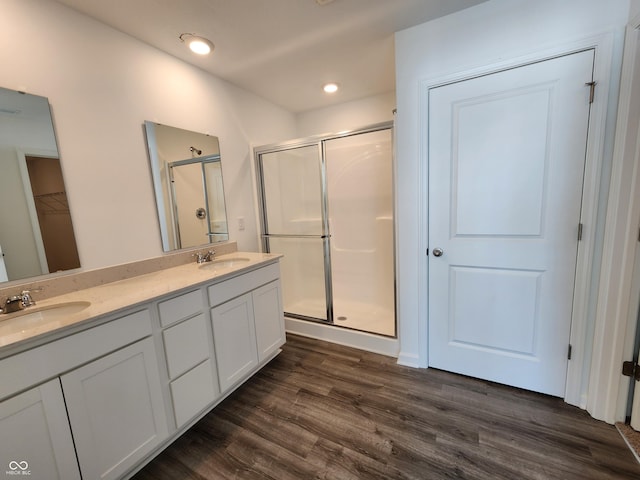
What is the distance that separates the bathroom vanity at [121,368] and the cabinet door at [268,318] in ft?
0.26

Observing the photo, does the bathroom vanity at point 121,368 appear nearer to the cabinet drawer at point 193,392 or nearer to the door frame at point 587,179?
the cabinet drawer at point 193,392

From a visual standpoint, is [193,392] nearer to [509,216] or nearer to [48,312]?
[48,312]

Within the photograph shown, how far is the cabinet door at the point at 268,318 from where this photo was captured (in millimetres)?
1939

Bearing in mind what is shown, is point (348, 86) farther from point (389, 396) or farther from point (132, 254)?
point (389, 396)

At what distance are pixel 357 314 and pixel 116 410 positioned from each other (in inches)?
85.6

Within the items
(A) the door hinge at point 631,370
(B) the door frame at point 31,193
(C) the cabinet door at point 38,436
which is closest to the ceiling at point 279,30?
(B) the door frame at point 31,193

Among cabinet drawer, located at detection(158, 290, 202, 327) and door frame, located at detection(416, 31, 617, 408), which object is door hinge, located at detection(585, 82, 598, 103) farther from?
cabinet drawer, located at detection(158, 290, 202, 327)

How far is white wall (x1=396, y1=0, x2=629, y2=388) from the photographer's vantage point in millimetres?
1364

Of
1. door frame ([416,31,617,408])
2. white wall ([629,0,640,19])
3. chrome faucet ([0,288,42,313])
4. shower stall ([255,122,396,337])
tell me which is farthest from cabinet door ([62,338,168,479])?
white wall ([629,0,640,19])

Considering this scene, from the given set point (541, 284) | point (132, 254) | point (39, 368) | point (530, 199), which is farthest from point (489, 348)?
point (132, 254)

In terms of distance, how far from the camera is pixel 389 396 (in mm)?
1736

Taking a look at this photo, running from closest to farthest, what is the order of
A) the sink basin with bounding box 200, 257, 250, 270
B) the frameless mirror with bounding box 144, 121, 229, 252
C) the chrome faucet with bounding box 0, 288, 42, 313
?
the chrome faucet with bounding box 0, 288, 42, 313 → the frameless mirror with bounding box 144, 121, 229, 252 → the sink basin with bounding box 200, 257, 250, 270

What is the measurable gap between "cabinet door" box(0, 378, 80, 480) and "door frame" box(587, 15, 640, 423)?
2.58 meters

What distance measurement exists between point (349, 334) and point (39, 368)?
197cm
